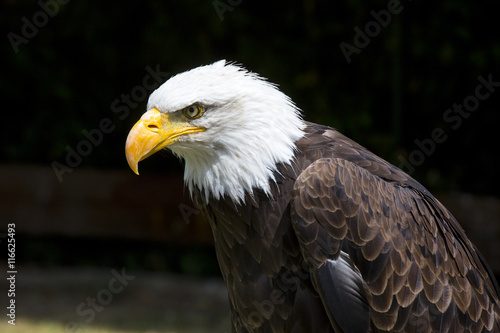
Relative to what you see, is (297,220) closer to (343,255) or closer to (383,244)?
(343,255)

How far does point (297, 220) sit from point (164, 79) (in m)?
3.65

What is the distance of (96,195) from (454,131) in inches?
132

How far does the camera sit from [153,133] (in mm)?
2773

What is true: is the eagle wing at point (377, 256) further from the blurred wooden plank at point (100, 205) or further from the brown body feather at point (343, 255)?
the blurred wooden plank at point (100, 205)

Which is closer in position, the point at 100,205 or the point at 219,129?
the point at 219,129

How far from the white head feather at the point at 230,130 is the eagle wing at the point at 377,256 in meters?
0.18

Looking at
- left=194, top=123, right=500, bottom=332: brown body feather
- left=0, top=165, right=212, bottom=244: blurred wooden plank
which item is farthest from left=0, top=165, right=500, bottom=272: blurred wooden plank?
left=194, top=123, right=500, bottom=332: brown body feather

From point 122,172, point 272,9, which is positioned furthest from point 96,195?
point 272,9

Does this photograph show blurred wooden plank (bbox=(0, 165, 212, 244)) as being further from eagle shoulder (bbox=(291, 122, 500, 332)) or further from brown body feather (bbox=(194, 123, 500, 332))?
eagle shoulder (bbox=(291, 122, 500, 332))

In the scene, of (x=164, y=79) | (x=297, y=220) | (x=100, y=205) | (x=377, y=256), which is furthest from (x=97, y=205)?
(x=377, y=256)

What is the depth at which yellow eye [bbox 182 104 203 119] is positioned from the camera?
9.18 ft

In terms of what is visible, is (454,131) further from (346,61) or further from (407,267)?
(407,267)

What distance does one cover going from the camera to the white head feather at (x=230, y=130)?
9.17 feet

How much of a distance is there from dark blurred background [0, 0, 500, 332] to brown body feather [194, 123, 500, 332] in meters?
2.70
